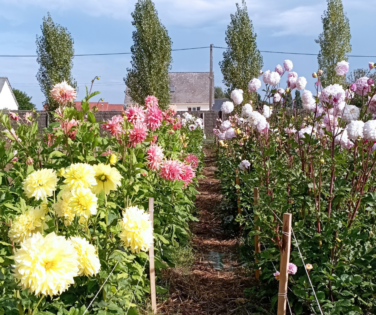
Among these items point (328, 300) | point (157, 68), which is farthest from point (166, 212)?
point (157, 68)

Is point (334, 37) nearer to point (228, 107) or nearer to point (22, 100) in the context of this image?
point (228, 107)

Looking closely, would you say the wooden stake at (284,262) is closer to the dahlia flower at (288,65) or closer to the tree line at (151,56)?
the dahlia flower at (288,65)

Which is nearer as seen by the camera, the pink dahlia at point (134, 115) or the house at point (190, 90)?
the pink dahlia at point (134, 115)

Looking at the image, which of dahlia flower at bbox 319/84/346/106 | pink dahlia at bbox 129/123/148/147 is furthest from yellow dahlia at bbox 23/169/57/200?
dahlia flower at bbox 319/84/346/106

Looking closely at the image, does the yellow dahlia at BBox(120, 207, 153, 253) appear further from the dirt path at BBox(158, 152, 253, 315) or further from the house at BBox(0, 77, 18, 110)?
the house at BBox(0, 77, 18, 110)

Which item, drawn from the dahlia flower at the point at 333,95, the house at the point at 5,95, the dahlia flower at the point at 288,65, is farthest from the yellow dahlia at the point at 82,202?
the house at the point at 5,95

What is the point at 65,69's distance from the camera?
22969 millimetres

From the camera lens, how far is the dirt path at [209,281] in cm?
298

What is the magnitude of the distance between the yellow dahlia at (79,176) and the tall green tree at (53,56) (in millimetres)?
22373

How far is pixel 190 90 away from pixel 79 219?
37219 mm

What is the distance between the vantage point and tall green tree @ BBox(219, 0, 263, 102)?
2114 centimetres

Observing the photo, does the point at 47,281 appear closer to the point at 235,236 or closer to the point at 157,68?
the point at 235,236

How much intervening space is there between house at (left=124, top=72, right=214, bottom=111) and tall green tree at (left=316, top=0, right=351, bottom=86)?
13092 millimetres

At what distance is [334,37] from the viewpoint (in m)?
26.2
